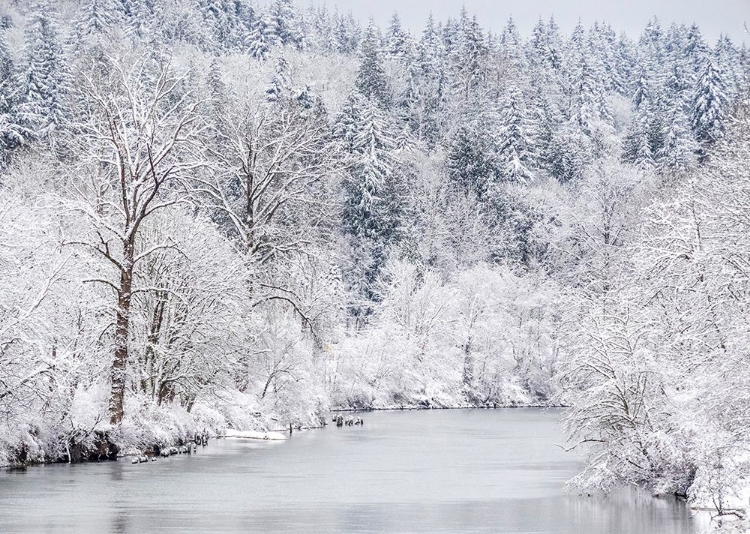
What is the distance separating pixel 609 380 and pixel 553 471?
6743mm

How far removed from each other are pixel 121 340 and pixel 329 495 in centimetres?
1006

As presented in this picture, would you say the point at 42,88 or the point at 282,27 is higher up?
the point at 282,27

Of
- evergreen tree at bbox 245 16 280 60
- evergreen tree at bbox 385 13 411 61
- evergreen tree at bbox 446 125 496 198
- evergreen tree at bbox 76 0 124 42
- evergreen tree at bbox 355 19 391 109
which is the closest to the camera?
evergreen tree at bbox 446 125 496 198

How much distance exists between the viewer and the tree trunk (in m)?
30.7

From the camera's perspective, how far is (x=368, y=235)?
266ft

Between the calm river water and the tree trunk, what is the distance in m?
1.92

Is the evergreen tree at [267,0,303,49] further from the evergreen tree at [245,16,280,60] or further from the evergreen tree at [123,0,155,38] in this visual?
the evergreen tree at [123,0,155,38]

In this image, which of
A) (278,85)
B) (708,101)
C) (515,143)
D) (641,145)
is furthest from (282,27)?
(641,145)

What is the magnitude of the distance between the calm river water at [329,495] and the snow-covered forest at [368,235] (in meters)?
1.89

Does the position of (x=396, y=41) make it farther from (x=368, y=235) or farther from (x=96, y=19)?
(x=368, y=235)

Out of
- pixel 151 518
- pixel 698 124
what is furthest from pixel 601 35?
pixel 151 518

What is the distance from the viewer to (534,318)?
7475cm

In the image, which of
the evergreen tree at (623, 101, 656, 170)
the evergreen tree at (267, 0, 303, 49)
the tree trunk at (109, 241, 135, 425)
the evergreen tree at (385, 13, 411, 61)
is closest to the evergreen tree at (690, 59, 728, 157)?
the evergreen tree at (623, 101, 656, 170)

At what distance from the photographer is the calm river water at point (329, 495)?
1956 cm
